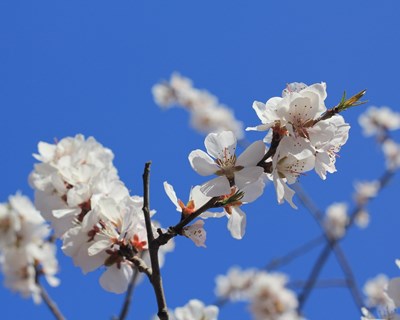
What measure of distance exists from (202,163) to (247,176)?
0.19 m

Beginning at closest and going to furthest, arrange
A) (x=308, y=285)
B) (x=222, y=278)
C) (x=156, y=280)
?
(x=156, y=280) → (x=308, y=285) → (x=222, y=278)

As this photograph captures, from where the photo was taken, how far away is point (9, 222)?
3201mm

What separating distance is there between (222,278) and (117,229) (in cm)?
872

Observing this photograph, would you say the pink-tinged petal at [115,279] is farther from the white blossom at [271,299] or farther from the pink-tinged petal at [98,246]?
the white blossom at [271,299]

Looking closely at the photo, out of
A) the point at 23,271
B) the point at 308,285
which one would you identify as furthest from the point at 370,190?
the point at 23,271

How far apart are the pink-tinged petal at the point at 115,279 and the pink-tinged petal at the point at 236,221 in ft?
1.59

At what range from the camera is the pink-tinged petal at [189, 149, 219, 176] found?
1746 millimetres

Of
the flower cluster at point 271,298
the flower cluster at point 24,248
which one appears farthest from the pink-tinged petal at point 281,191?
the flower cluster at point 271,298

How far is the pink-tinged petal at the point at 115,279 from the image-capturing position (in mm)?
1942

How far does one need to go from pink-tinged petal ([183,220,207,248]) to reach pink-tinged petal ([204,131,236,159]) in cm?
24

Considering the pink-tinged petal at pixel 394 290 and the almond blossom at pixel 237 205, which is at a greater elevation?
the almond blossom at pixel 237 205

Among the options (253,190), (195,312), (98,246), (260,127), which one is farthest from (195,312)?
(260,127)

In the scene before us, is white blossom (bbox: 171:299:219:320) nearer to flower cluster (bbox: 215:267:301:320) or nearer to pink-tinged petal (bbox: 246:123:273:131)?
pink-tinged petal (bbox: 246:123:273:131)

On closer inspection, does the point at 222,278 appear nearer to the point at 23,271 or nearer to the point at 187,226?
the point at 23,271
